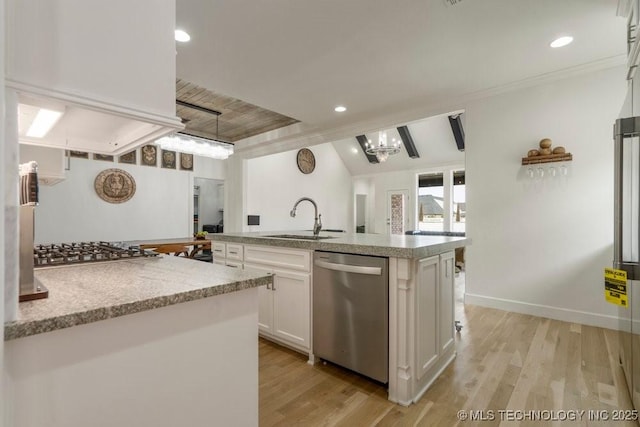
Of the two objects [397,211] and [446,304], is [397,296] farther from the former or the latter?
[397,211]

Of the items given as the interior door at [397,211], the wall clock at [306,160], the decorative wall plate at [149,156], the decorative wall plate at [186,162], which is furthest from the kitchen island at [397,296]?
the interior door at [397,211]

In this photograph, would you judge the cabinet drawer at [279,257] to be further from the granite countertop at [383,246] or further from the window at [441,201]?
the window at [441,201]

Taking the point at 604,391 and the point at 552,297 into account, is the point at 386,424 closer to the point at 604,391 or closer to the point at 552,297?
the point at 604,391

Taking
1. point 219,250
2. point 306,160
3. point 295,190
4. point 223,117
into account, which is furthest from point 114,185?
point 306,160

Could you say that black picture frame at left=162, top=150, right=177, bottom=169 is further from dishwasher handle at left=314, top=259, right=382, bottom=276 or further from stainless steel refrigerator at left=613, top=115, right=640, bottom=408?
stainless steel refrigerator at left=613, top=115, right=640, bottom=408

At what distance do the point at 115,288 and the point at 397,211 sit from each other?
26.7ft

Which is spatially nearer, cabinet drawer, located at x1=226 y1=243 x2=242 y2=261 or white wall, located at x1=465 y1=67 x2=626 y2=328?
cabinet drawer, located at x1=226 y1=243 x2=242 y2=261

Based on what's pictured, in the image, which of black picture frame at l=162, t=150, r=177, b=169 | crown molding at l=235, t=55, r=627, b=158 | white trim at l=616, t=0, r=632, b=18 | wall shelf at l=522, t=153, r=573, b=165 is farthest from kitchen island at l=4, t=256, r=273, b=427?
black picture frame at l=162, t=150, r=177, b=169

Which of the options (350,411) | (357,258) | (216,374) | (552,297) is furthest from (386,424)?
(552,297)

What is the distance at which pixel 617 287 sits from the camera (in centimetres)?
150

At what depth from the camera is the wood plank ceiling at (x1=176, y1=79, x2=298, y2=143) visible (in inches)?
161

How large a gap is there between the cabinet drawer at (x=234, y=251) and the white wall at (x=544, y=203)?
104 inches

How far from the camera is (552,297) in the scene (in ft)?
10.1

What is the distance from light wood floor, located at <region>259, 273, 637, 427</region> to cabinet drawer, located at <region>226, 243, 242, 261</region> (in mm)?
809
